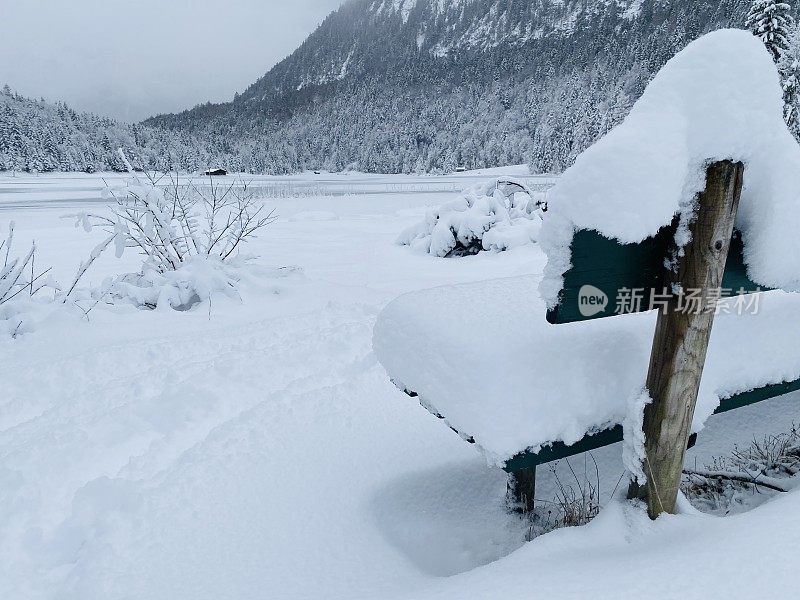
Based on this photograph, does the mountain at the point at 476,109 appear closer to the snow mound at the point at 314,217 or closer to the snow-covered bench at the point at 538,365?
the snow mound at the point at 314,217

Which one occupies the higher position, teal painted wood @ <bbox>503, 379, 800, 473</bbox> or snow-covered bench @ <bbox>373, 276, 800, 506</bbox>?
snow-covered bench @ <bbox>373, 276, 800, 506</bbox>

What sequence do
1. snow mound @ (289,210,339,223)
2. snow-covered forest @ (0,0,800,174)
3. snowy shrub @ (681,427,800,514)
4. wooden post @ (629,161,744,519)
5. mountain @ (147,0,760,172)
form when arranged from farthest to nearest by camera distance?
1. mountain @ (147,0,760,172)
2. snow-covered forest @ (0,0,800,174)
3. snow mound @ (289,210,339,223)
4. snowy shrub @ (681,427,800,514)
5. wooden post @ (629,161,744,519)

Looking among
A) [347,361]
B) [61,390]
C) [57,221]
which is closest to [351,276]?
[347,361]

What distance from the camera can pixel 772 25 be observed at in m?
19.9

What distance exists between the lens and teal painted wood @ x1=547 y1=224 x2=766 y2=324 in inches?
49.4

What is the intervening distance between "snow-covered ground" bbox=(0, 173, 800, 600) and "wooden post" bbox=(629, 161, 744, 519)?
0.18 meters

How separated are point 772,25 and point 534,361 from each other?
26344 millimetres

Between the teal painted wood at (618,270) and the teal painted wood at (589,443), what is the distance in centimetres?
50

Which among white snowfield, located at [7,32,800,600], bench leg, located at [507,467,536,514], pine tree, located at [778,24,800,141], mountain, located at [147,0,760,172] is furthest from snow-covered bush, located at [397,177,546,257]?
mountain, located at [147,0,760,172]

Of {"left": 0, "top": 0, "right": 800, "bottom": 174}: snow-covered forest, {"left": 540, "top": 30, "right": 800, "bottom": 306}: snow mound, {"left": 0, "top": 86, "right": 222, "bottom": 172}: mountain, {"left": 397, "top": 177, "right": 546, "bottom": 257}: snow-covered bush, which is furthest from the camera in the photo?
{"left": 0, "top": 0, "right": 800, "bottom": 174}: snow-covered forest

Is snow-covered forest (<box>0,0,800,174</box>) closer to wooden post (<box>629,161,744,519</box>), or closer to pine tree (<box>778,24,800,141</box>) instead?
pine tree (<box>778,24,800,141</box>)

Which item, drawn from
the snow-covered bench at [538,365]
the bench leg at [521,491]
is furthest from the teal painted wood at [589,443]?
the bench leg at [521,491]

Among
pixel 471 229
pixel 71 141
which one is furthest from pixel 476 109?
pixel 471 229

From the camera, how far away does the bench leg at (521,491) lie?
2.11 m
